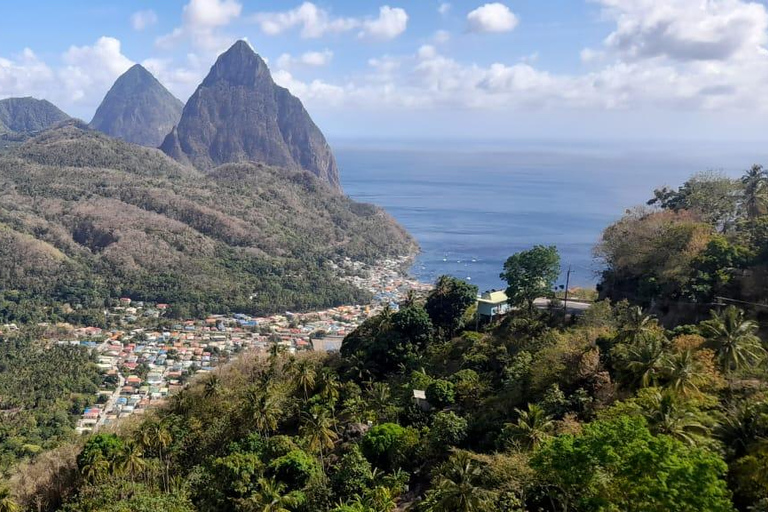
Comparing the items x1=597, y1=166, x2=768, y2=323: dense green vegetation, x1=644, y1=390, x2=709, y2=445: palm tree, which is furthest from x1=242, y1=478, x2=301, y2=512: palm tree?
x1=597, y1=166, x2=768, y2=323: dense green vegetation

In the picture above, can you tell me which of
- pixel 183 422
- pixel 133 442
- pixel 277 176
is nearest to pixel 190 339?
pixel 183 422

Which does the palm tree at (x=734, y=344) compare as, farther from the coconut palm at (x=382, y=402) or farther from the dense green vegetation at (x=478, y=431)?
the coconut palm at (x=382, y=402)

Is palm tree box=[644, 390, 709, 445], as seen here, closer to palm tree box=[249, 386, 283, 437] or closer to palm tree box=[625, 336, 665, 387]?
palm tree box=[625, 336, 665, 387]

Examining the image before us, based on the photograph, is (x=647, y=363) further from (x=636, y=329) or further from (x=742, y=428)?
(x=742, y=428)

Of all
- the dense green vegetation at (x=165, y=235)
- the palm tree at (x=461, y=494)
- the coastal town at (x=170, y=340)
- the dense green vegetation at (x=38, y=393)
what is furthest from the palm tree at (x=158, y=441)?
the dense green vegetation at (x=165, y=235)

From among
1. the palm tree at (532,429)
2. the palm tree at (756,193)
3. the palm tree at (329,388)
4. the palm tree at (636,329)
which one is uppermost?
the palm tree at (756,193)

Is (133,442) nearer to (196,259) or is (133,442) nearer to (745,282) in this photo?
(745,282)

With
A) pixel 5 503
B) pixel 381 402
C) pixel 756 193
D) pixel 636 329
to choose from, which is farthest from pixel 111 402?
pixel 756 193
